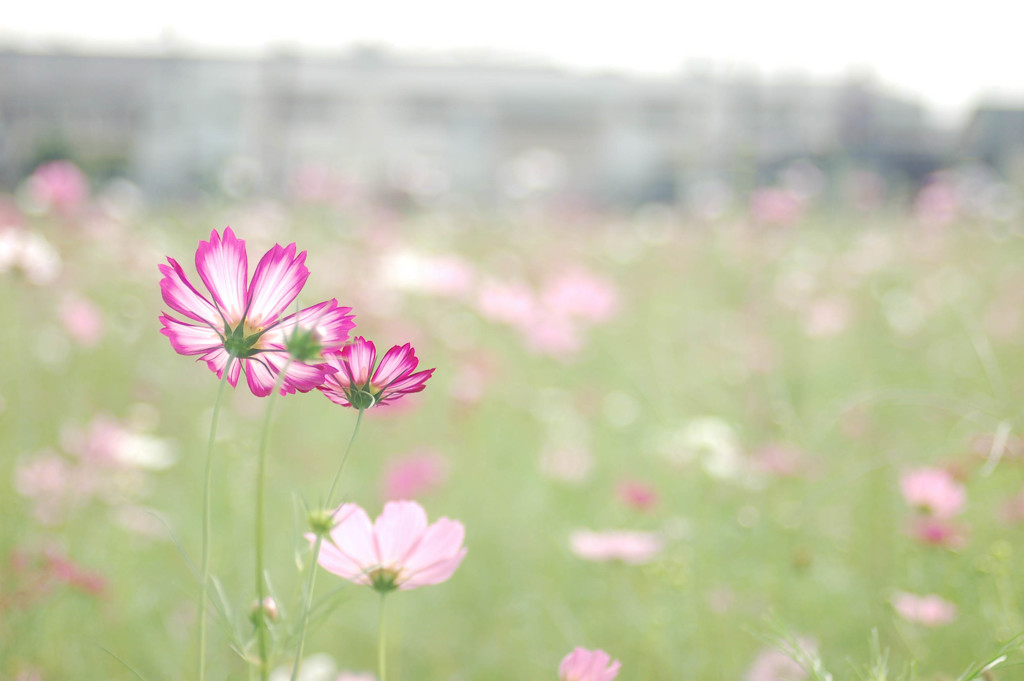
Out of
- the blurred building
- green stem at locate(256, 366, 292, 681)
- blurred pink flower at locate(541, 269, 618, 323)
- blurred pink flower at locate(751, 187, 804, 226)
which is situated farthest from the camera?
the blurred building

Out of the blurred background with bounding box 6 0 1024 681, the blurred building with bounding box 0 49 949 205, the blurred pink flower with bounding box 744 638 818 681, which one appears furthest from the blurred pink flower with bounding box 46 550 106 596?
the blurred building with bounding box 0 49 949 205

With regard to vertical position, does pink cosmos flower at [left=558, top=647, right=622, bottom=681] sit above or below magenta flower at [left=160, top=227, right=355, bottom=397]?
below

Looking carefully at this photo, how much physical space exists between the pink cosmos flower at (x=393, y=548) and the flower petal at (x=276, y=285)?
0.09m

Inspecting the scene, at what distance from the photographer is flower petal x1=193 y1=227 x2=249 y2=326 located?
1.02 feet

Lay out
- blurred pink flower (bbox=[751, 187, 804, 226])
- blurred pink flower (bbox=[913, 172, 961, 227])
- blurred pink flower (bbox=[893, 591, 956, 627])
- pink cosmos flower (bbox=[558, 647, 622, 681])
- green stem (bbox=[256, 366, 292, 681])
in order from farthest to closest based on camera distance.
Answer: blurred pink flower (bbox=[913, 172, 961, 227]), blurred pink flower (bbox=[751, 187, 804, 226]), blurred pink flower (bbox=[893, 591, 956, 627]), pink cosmos flower (bbox=[558, 647, 622, 681]), green stem (bbox=[256, 366, 292, 681])

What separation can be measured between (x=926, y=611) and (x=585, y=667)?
0.39 m

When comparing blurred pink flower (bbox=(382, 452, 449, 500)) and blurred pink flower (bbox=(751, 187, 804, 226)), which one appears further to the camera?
blurred pink flower (bbox=(751, 187, 804, 226))

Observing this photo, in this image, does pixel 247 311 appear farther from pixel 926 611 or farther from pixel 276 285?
pixel 926 611

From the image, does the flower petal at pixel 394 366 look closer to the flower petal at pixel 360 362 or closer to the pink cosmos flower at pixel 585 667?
the flower petal at pixel 360 362

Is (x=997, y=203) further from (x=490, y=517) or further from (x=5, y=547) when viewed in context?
(x=5, y=547)

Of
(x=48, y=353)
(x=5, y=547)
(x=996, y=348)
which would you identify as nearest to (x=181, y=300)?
(x=5, y=547)

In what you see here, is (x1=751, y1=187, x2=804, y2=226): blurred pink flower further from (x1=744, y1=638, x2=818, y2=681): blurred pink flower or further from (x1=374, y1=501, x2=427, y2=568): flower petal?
(x1=374, y1=501, x2=427, y2=568): flower petal

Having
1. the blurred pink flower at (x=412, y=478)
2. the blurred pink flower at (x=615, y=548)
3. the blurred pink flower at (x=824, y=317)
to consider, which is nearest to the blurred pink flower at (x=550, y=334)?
the blurred pink flower at (x=412, y=478)

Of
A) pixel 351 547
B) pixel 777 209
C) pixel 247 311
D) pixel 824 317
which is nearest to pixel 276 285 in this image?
pixel 247 311
